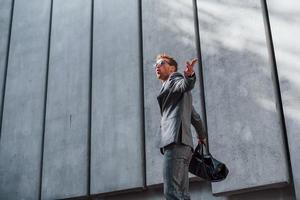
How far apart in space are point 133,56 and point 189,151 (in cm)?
594

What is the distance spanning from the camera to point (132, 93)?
9.91 metres

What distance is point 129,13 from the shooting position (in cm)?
1073

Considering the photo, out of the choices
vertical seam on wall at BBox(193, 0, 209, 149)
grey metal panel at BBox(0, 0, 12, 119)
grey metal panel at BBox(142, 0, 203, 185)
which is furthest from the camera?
grey metal panel at BBox(0, 0, 12, 119)

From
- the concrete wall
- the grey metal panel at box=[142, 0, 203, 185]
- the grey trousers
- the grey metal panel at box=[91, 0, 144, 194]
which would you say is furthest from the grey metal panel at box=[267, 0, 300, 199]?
the grey trousers

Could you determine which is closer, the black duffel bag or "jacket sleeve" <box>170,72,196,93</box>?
"jacket sleeve" <box>170,72,196,93</box>

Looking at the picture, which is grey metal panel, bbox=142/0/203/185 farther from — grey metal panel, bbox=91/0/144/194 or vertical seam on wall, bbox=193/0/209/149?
grey metal panel, bbox=91/0/144/194

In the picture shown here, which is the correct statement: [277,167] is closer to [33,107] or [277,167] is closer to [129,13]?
[129,13]

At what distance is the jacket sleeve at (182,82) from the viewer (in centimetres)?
439

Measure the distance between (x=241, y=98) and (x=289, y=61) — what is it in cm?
105

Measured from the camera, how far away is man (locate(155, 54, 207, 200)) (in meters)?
4.30

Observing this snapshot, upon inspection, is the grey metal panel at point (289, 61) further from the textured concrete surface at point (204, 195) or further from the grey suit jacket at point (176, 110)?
the grey suit jacket at point (176, 110)

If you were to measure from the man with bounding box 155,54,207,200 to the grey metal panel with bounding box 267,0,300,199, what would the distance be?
329 cm

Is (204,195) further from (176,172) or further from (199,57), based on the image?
(176,172)

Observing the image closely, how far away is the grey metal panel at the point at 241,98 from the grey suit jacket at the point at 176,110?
→ 3.37m
